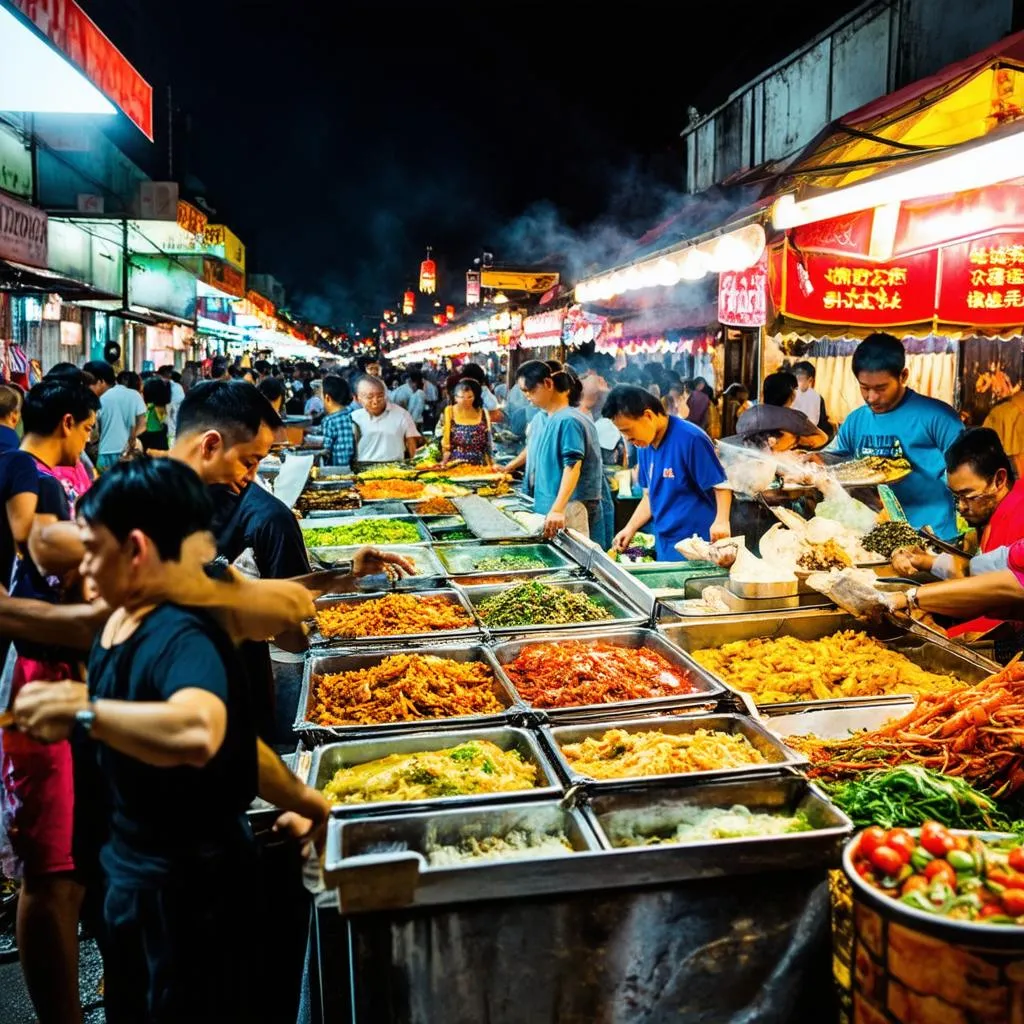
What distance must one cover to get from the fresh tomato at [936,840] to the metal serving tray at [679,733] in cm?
60

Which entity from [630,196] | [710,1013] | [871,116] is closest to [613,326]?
[630,196]

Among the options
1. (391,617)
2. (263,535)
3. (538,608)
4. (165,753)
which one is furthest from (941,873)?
(391,617)

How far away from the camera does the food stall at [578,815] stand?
251 centimetres

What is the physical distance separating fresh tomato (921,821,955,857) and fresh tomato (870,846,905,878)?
120 millimetres

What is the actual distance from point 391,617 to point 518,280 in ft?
65.4

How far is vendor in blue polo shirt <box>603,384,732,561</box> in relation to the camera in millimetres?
6340

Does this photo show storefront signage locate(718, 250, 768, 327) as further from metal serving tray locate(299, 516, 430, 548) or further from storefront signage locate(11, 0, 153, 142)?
storefront signage locate(11, 0, 153, 142)

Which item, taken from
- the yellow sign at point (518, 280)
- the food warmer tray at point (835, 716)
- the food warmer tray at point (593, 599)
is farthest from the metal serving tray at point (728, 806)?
the yellow sign at point (518, 280)

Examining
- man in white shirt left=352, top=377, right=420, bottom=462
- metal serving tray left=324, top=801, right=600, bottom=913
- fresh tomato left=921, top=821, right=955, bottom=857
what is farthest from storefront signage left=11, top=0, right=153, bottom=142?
man in white shirt left=352, top=377, right=420, bottom=462

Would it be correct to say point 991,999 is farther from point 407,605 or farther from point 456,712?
point 407,605

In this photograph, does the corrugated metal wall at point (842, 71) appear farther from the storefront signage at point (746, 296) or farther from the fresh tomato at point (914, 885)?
the fresh tomato at point (914, 885)

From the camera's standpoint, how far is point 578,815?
2926 millimetres

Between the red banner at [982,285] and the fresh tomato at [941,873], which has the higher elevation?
the red banner at [982,285]

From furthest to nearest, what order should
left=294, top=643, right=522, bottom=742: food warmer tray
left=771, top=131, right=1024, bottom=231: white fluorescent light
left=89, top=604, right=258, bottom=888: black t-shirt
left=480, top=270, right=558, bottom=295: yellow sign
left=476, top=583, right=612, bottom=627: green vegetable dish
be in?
left=480, top=270, right=558, bottom=295: yellow sign, left=476, top=583, right=612, bottom=627: green vegetable dish, left=771, top=131, right=1024, bottom=231: white fluorescent light, left=294, top=643, right=522, bottom=742: food warmer tray, left=89, top=604, right=258, bottom=888: black t-shirt
